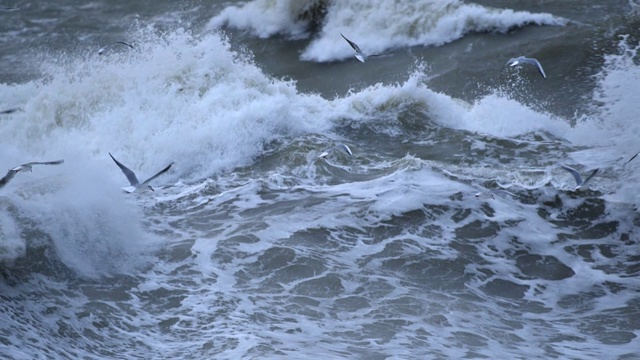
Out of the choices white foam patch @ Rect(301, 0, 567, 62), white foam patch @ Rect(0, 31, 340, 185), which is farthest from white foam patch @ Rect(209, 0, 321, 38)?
white foam patch @ Rect(0, 31, 340, 185)

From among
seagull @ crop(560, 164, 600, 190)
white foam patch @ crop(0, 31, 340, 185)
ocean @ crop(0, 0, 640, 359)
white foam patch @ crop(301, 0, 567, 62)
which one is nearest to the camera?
ocean @ crop(0, 0, 640, 359)

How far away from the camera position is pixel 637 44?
1438 cm

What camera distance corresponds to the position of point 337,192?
10.4m

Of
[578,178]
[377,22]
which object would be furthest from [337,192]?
[377,22]

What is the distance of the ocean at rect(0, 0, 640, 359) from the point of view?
7656 millimetres

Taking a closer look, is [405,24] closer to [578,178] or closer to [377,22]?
[377,22]

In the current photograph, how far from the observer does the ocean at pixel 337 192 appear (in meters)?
7.66

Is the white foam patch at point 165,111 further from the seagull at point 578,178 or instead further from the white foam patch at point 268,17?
the seagull at point 578,178

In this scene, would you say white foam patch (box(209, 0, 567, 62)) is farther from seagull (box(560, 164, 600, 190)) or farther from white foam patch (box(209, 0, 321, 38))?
seagull (box(560, 164, 600, 190))

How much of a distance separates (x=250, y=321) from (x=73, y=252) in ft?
7.17

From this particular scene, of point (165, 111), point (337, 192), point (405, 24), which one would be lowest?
point (337, 192)

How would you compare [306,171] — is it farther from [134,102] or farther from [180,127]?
[134,102]

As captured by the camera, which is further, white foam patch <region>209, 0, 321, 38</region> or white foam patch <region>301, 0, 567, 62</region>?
white foam patch <region>209, 0, 321, 38</region>

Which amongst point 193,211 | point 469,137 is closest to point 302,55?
point 469,137
